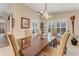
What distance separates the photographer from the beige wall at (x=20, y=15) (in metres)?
1.29

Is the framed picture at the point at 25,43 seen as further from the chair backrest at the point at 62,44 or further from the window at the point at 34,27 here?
the chair backrest at the point at 62,44

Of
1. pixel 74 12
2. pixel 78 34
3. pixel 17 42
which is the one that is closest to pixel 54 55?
pixel 78 34

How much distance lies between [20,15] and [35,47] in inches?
19.7

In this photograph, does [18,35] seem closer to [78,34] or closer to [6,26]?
[6,26]

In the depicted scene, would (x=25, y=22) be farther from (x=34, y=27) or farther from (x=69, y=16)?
(x=69, y=16)

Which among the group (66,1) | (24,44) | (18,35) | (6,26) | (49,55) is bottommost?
(49,55)

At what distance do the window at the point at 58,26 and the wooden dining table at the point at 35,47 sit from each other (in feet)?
0.64

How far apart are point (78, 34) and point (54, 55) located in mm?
438

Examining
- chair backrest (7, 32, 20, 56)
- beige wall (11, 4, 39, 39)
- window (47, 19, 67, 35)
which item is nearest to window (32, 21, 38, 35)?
beige wall (11, 4, 39, 39)

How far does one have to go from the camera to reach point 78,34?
132 cm

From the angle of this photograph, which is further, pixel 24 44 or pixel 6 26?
pixel 24 44

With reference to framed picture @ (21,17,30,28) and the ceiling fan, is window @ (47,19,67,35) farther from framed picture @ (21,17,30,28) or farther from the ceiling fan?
framed picture @ (21,17,30,28)

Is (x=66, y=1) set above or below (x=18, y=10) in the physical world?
above

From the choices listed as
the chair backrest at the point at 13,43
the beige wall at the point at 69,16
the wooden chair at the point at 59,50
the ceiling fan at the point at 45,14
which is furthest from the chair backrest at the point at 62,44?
the chair backrest at the point at 13,43
